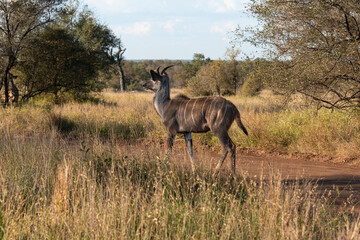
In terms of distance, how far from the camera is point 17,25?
51.2 feet

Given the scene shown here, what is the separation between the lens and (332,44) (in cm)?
976

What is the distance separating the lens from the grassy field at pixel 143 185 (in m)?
4.09

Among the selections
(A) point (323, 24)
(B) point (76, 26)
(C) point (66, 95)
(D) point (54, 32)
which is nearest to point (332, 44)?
(A) point (323, 24)

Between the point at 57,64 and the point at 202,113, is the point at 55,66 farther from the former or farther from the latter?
the point at 202,113

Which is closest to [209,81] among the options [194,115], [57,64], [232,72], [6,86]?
[232,72]

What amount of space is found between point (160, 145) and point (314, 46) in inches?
204

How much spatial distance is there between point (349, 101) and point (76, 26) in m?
20.2

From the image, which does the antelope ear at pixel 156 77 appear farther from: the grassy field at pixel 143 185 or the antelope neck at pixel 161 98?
the grassy field at pixel 143 185

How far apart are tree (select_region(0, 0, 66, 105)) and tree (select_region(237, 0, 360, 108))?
32.5ft

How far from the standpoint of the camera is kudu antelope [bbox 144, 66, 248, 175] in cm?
705

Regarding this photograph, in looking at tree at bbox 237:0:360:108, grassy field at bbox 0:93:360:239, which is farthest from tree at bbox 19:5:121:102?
tree at bbox 237:0:360:108

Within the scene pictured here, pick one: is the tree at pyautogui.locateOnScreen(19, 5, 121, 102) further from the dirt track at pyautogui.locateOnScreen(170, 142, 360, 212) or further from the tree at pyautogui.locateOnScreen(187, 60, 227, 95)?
the dirt track at pyautogui.locateOnScreen(170, 142, 360, 212)

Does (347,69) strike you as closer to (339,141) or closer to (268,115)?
(339,141)

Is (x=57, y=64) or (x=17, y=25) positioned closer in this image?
(x=17, y=25)
